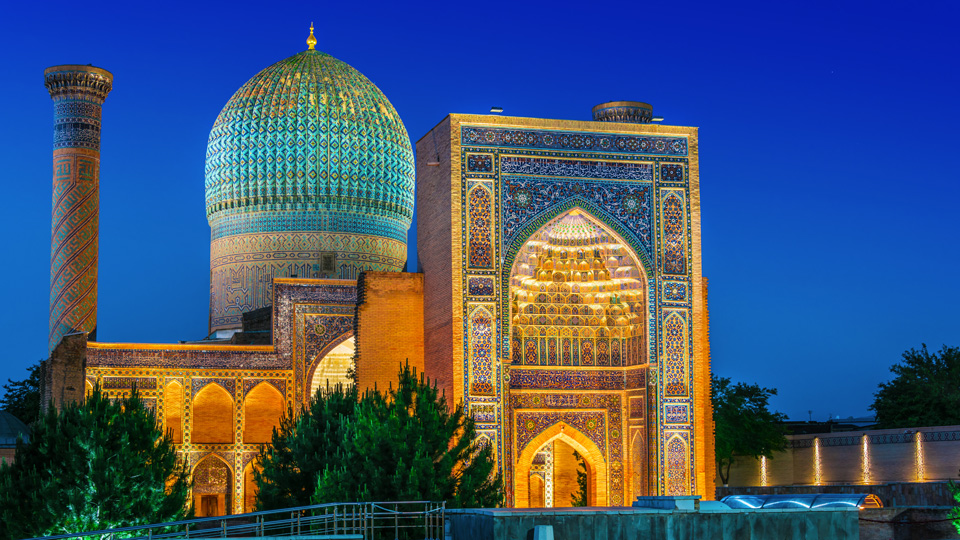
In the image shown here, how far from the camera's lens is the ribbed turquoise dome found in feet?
67.1

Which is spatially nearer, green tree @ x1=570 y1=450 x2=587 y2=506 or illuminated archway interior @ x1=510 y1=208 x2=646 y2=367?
illuminated archway interior @ x1=510 y1=208 x2=646 y2=367

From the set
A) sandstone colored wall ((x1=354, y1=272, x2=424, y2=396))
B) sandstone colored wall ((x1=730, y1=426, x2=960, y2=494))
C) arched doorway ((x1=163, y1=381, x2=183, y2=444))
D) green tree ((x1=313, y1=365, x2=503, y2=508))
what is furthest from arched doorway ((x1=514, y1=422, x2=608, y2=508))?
sandstone colored wall ((x1=730, y1=426, x2=960, y2=494))

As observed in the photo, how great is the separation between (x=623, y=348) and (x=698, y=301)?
1.21m

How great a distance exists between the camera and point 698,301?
49.7 ft

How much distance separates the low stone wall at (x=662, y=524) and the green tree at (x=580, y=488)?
913cm

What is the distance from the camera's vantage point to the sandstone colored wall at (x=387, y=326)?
50.6 feet

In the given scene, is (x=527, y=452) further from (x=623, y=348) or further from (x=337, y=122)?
(x=337, y=122)

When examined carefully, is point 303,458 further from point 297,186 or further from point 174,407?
point 297,186

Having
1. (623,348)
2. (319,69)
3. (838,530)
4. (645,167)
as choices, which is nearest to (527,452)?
(623,348)

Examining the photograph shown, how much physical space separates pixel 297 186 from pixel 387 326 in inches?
219

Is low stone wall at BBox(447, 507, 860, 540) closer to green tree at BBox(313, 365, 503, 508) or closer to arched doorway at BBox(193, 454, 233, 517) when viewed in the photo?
green tree at BBox(313, 365, 503, 508)

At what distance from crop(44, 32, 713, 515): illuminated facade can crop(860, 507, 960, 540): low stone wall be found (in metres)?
1.85

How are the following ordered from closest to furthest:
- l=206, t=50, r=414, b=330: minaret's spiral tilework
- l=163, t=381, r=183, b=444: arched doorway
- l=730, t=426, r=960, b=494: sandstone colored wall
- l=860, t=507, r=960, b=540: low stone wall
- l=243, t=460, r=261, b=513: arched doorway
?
l=860, t=507, r=960, b=540: low stone wall < l=163, t=381, r=183, b=444: arched doorway < l=243, t=460, r=261, b=513: arched doorway < l=730, t=426, r=960, b=494: sandstone colored wall < l=206, t=50, r=414, b=330: minaret's spiral tilework

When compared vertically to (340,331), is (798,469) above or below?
below
